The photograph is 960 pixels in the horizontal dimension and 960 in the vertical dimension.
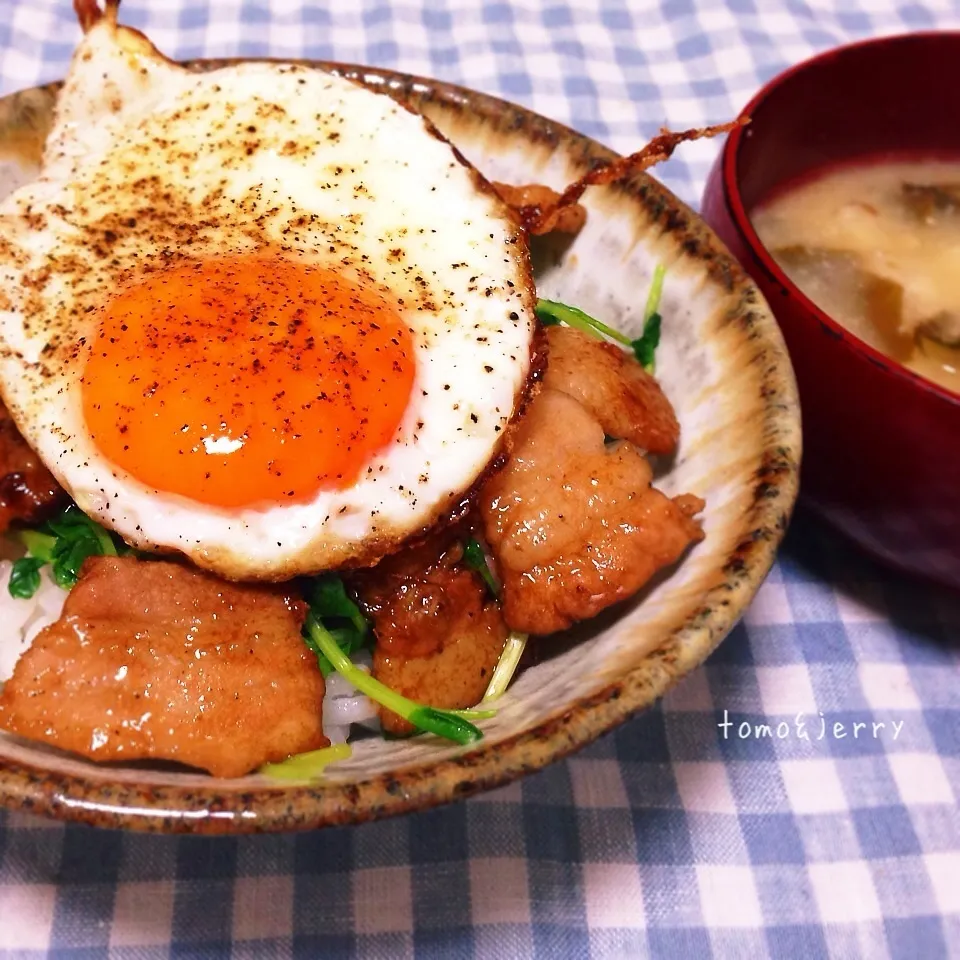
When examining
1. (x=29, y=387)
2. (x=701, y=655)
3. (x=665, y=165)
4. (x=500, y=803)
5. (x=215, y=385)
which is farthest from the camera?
(x=665, y=165)

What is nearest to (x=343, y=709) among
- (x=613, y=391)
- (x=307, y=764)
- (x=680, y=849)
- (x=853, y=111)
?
(x=307, y=764)

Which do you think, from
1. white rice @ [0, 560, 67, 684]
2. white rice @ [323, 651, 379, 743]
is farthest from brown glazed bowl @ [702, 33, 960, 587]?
white rice @ [0, 560, 67, 684]

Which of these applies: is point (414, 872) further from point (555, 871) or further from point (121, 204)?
point (121, 204)

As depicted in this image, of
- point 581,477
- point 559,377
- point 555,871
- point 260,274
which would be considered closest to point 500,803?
point 555,871

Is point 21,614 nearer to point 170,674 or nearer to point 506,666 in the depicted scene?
point 170,674

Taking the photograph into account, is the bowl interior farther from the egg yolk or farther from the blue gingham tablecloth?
the egg yolk
